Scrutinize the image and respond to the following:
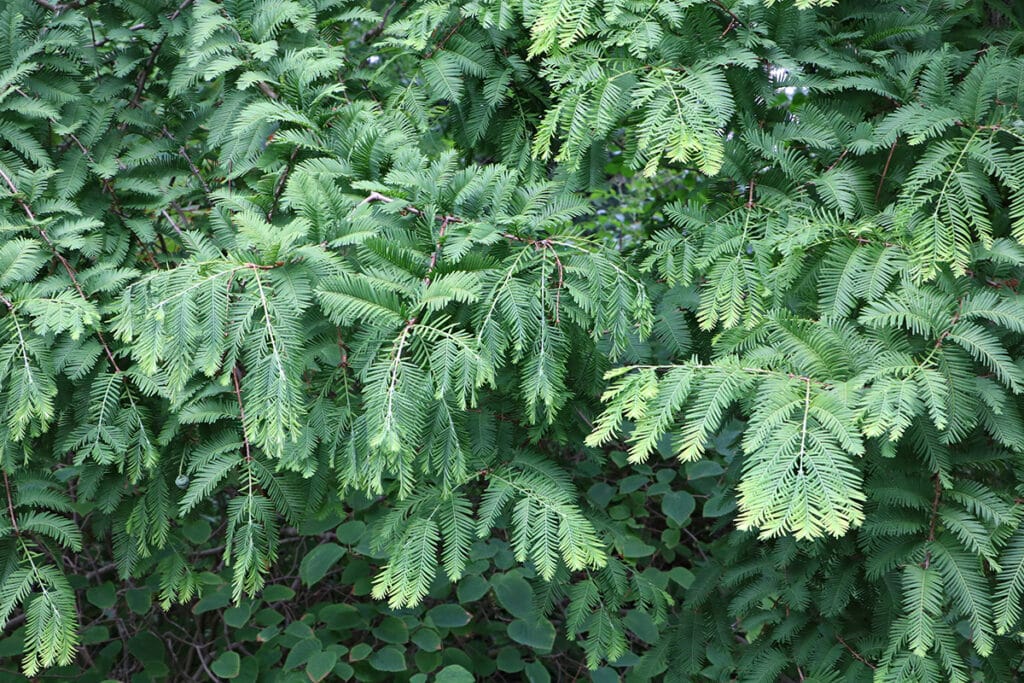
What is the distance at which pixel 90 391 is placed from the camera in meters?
2.20

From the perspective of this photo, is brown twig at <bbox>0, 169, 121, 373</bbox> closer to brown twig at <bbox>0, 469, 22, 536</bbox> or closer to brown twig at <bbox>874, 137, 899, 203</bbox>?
brown twig at <bbox>0, 469, 22, 536</bbox>

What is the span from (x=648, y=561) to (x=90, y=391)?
8.30 feet

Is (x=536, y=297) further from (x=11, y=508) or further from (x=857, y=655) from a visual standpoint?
(x=11, y=508)

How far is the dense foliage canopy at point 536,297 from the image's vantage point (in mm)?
1765

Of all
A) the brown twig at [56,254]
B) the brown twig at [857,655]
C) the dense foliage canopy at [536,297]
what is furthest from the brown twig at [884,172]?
the brown twig at [56,254]

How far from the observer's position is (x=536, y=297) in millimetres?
1917

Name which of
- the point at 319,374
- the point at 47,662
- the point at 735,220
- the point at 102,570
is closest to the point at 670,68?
the point at 735,220

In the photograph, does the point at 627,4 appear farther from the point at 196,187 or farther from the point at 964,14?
the point at 196,187

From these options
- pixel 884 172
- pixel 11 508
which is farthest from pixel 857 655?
pixel 11 508

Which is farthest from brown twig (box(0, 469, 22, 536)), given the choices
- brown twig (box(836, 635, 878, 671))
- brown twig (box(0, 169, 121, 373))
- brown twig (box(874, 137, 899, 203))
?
brown twig (box(874, 137, 899, 203))

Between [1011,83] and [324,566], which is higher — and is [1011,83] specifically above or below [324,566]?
above

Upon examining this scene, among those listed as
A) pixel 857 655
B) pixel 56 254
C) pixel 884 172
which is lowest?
pixel 857 655

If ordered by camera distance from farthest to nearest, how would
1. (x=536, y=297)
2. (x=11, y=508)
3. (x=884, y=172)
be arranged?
(x=11, y=508) < (x=884, y=172) < (x=536, y=297)

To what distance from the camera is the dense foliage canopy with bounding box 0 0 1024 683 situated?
1.76 metres
